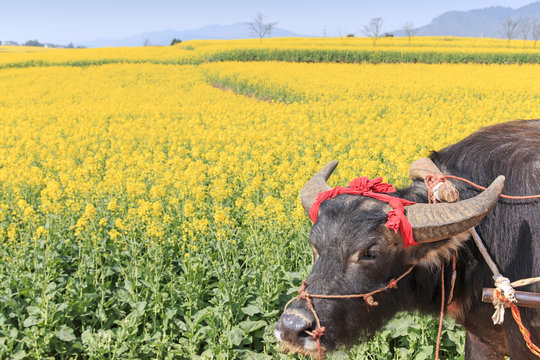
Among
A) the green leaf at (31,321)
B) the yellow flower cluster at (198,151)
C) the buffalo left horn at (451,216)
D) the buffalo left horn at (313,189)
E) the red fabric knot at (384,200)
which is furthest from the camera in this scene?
the yellow flower cluster at (198,151)

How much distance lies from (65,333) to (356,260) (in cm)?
275

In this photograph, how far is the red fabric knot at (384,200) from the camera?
194 cm

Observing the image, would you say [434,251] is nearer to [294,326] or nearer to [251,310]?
[294,326]

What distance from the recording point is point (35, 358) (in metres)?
3.62

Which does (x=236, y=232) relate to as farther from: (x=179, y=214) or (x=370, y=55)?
(x=370, y=55)

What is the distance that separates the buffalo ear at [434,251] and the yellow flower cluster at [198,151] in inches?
88.1

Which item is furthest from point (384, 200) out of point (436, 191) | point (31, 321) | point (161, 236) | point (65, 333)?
point (31, 321)

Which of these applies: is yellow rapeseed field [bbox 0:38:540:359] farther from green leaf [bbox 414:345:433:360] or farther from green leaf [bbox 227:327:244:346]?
green leaf [bbox 414:345:433:360]

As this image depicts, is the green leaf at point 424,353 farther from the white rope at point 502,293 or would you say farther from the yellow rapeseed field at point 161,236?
the white rope at point 502,293

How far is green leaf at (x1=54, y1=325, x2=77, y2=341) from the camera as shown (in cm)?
361

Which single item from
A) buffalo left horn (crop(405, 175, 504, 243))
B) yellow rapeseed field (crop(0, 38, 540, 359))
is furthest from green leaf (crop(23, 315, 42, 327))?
buffalo left horn (crop(405, 175, 504, 243))

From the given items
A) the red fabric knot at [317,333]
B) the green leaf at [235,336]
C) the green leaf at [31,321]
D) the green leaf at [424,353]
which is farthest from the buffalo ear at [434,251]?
the green leaf at [31,321]

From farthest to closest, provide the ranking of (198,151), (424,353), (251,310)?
(198,151), (251,310), (424,353)

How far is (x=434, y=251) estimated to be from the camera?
2100 millimetres
